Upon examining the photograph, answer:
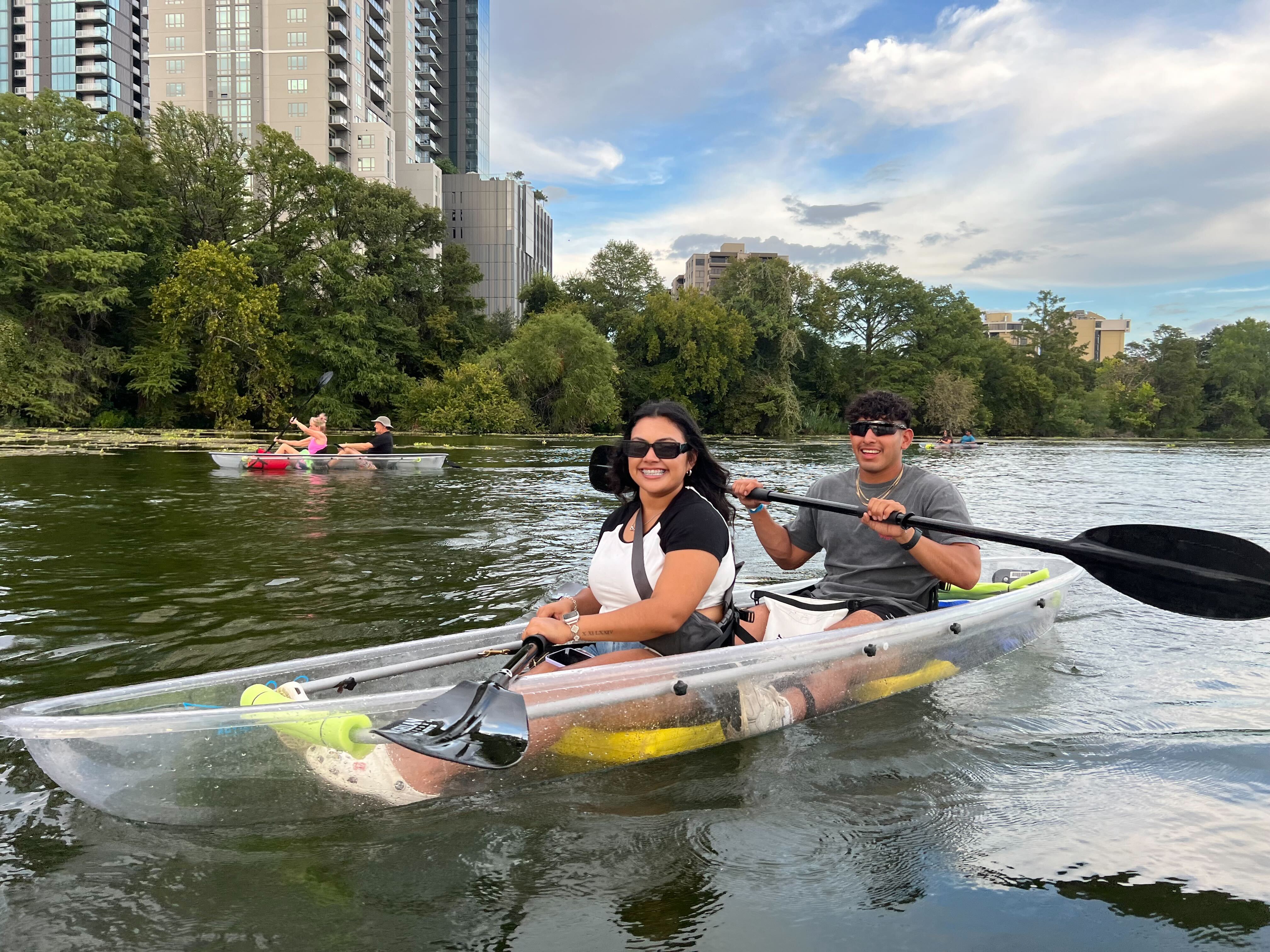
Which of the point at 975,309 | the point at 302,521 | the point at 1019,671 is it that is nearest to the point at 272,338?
the point at 302,521

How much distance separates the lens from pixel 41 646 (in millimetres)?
4559

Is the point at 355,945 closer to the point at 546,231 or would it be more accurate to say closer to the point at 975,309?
the point at 975,309

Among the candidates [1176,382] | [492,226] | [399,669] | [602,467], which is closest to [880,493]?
[602,467]

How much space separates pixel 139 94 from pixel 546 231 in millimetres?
44312

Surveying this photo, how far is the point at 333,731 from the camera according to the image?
8.39 feet

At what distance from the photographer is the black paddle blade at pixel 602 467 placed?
3664 mm

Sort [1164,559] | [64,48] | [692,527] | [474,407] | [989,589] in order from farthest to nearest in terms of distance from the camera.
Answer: [64,48] → [474,407] → [989,589] → [1164,559] → [692,527]

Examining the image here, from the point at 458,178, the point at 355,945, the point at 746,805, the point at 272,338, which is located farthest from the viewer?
the point at 458,178

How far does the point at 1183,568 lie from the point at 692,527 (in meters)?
2.26

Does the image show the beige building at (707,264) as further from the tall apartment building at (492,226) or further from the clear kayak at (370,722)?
the clear kayak at (370,722)

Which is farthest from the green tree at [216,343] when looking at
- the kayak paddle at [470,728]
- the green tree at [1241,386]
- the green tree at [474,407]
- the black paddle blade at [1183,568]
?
the green tree at [1241,386]

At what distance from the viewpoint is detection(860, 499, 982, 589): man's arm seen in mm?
3754

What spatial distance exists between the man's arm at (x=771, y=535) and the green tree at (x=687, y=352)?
39467 mm

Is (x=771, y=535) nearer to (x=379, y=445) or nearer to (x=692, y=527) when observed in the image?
(x=692, y=527)
